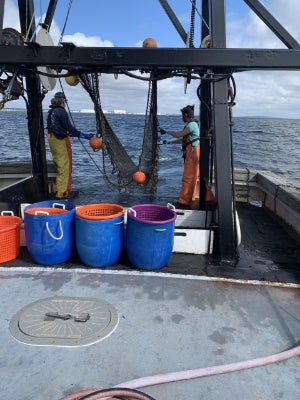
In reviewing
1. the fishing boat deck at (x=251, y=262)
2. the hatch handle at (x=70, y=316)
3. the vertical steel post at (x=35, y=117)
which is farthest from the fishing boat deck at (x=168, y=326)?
the vertical steel post at (x=35, y=117)

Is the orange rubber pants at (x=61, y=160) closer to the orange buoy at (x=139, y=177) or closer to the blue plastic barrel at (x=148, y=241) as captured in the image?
the orange buoy at (x=139, y=177)

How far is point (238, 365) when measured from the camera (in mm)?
2430

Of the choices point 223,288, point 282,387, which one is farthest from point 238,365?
point 223,288

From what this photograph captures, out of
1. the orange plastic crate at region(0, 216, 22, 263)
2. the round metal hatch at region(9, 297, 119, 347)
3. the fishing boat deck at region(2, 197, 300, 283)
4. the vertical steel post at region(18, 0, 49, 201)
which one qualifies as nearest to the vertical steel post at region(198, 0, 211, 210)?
the fishing boat deck at region(2, 197, 300, 283)

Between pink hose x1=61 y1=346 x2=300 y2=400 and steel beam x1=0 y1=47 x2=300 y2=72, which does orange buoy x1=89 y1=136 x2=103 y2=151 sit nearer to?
steel beam x1=0 y1=47 x2=300 y2=72

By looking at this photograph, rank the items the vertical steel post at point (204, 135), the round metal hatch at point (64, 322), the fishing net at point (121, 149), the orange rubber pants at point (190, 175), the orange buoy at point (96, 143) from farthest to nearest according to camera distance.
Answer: the orange rubber pants at point (190, 175)
the orange buoy at point (96, 143)
the fishing net at point (121, 149)
the vertical steel post at point (204, 135)
the round metal hatch at point (64, 322)

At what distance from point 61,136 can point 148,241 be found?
3726 millimetres

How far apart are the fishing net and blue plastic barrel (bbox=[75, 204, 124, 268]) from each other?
100 inches

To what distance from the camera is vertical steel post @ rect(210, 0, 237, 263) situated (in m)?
3.84

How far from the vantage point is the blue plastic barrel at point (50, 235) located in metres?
3.89

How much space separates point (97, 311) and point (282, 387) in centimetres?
165

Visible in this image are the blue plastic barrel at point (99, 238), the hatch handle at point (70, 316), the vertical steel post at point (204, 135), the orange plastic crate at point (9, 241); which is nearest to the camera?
the hatch handle at point (70, 316)

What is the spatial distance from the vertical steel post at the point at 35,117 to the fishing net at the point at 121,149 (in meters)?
0.99

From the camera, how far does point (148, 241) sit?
151 inches
